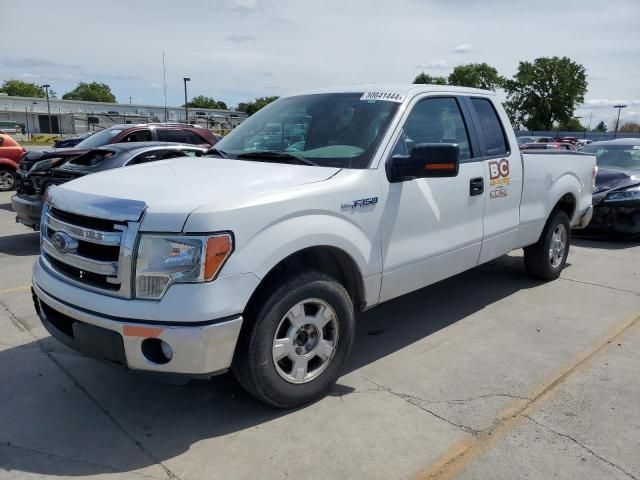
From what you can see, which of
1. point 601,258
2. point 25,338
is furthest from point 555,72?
point 25,338

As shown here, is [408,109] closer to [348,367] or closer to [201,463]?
[348,367]

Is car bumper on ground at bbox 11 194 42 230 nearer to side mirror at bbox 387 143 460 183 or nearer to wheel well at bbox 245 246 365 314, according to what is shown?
wheel well at bbox 245 246 365 314

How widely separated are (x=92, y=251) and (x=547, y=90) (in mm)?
84758

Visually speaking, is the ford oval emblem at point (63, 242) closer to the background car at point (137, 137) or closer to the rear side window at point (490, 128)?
the rear side window at point (490, 128)

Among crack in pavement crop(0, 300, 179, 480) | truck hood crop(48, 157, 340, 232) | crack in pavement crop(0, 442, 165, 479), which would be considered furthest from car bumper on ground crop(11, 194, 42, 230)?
crack in pavement crop(0, 442, 165, 479)

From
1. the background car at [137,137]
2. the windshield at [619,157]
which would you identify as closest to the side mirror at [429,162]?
the windshield at [619,157]

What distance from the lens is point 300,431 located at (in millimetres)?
3131

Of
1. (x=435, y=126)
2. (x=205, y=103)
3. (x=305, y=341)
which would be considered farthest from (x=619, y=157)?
(x=205, y=103)

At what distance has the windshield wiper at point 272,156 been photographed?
148 inches

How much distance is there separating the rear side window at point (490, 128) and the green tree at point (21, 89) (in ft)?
456

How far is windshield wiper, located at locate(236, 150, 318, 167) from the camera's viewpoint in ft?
12.3

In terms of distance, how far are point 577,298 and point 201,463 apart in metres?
4.27

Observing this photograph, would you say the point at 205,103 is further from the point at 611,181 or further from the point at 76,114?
the point at 611,181

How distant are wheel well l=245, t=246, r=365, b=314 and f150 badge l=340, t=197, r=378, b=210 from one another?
27 centimetres
